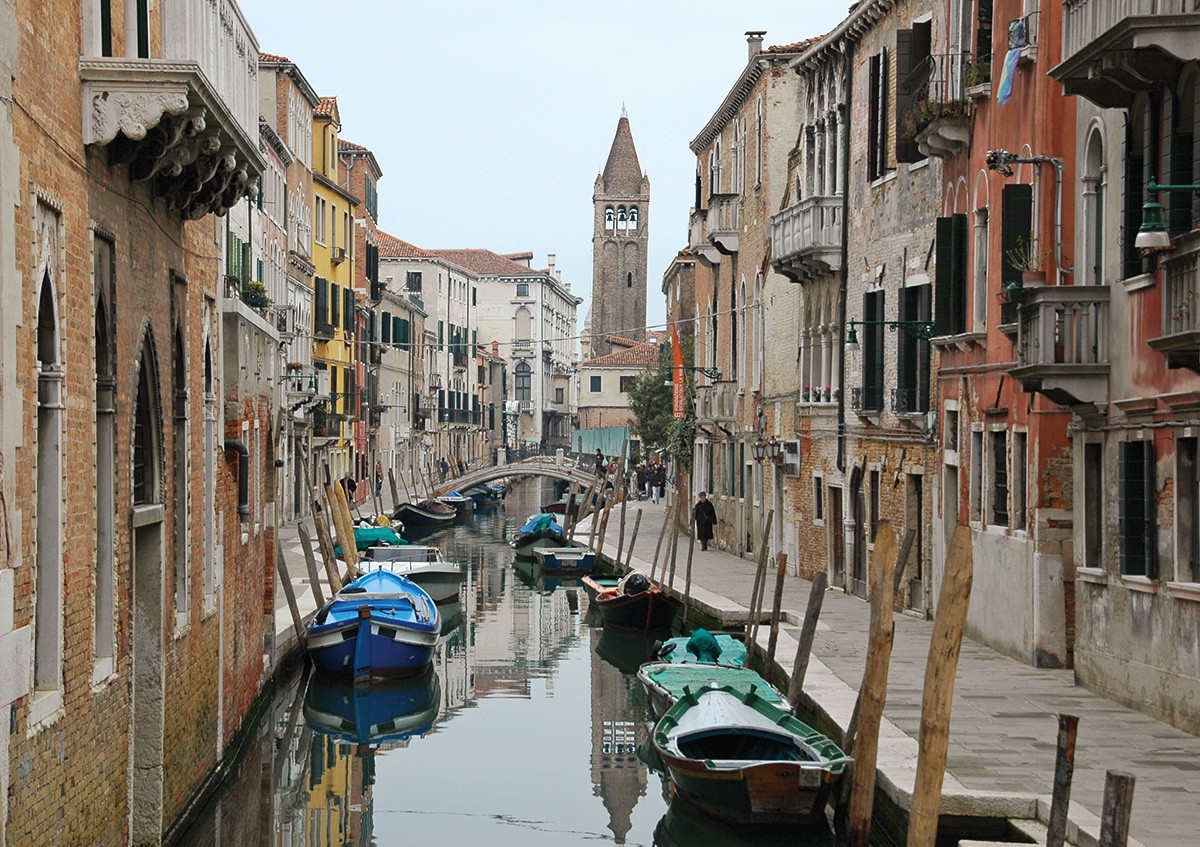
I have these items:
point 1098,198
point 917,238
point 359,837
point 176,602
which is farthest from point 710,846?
point 917,238

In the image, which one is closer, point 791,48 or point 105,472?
point 105,472

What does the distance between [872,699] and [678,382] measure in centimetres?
2676

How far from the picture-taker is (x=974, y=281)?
664 inches

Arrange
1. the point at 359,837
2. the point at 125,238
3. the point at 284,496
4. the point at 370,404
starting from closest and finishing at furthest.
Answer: the point at 125,238, the point at 359,837, the point at 284,496, the point at 370,404

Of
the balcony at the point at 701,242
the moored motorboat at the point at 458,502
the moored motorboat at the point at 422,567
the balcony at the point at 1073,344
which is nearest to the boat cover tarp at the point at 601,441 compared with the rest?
the moored motorboat at the point at 458,502

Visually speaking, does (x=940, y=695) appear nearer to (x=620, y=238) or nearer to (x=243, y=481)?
(x=243, y=481)

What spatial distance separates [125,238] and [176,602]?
110 inches

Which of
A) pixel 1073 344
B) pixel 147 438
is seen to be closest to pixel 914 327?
pixel 1073 344

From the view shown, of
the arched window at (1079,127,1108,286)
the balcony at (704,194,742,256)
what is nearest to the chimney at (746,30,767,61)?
the balcony at (704,194,742,256)

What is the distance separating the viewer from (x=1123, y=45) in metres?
10.7

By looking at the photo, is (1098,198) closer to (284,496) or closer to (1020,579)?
(1020,579)

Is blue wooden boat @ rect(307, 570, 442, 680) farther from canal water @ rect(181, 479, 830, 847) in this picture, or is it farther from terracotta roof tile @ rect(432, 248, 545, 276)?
terracotta roof tile @ rect(432, 248, 545, 276)

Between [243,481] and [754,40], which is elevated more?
[754,40]

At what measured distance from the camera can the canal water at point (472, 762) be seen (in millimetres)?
12789
